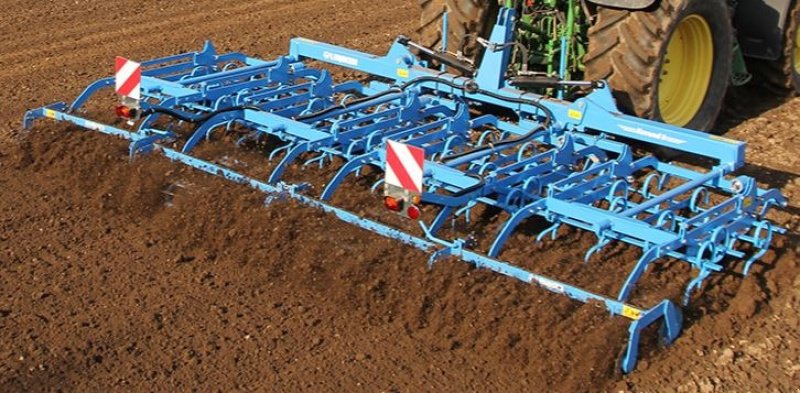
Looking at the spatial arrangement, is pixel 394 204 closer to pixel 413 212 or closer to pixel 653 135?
pixel 413 212

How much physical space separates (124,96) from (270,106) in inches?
31.3

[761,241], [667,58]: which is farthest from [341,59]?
[761,241]

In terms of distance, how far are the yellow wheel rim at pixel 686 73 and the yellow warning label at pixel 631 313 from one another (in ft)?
8.19

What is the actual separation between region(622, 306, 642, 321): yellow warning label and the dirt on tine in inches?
2.0

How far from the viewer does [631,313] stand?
4.01 meters

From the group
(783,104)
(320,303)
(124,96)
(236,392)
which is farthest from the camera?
(783,104)

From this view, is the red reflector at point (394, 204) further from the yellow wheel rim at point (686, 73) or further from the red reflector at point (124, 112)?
the yellow wheel rim at point (686, 73)

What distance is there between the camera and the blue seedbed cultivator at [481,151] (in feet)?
14.7

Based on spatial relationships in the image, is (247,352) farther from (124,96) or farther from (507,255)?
(124,96)

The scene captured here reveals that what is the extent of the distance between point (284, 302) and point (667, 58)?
2807 mm

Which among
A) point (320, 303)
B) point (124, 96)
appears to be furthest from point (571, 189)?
point (124, 96)

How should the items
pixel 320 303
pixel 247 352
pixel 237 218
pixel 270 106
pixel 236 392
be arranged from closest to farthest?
pixel 236 392
pixel 247 352
pixel 320 303
pixel 237 218
pixel 270 106

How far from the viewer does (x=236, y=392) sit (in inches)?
156

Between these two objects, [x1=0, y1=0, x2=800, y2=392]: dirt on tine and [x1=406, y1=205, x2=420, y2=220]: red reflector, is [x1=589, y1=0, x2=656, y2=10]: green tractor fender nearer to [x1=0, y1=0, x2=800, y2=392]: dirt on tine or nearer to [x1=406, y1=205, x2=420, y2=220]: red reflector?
[x1=0, y1=0, x2=800, y2=392]: dirt on tine
